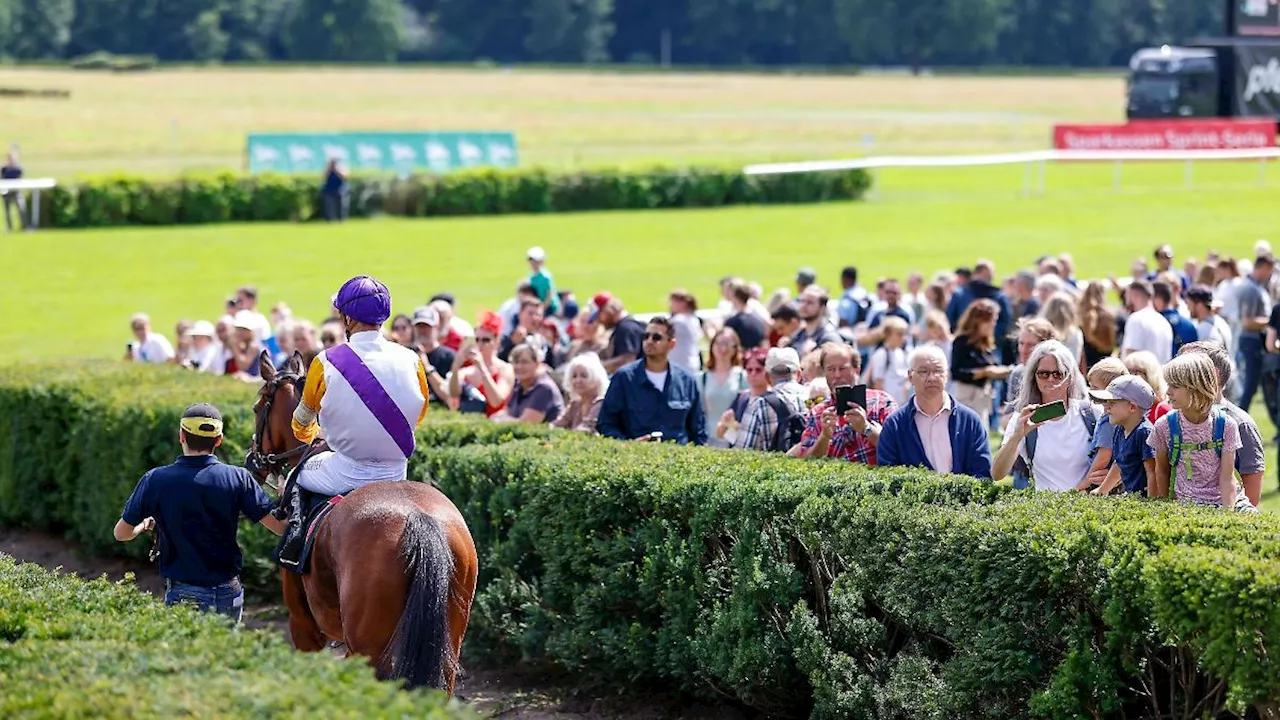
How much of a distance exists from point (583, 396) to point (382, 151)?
27664mm

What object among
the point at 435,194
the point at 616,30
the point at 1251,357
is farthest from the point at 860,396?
the point at 616,30

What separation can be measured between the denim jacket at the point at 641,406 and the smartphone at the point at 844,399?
4.29 feet

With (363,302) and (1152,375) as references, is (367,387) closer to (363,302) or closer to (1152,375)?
(363,302)

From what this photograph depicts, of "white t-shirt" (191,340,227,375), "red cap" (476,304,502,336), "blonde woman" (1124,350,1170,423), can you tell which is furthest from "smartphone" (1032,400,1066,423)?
"white t-shirt" (191,340,227,375)

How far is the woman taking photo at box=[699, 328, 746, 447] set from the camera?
10641mm

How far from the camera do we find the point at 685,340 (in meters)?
13.1

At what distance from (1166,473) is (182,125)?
51.0 m

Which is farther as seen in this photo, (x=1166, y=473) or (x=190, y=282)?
(x=190, y=282)

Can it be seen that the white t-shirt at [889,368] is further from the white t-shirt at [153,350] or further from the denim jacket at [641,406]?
the white t-shirt at [153,350]

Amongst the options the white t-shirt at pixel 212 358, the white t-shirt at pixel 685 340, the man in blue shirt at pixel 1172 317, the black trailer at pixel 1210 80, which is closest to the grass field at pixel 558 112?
the black trailer at pixel 1210 80

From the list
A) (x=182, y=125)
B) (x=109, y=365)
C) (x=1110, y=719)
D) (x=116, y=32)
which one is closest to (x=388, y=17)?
(x=116, y=32)

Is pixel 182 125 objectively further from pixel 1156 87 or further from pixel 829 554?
pixel 829 554

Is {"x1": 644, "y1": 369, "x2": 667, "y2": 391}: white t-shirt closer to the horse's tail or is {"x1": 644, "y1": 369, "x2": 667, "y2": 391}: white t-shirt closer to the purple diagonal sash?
the purple diagonal sash

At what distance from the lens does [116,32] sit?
10125 cm
